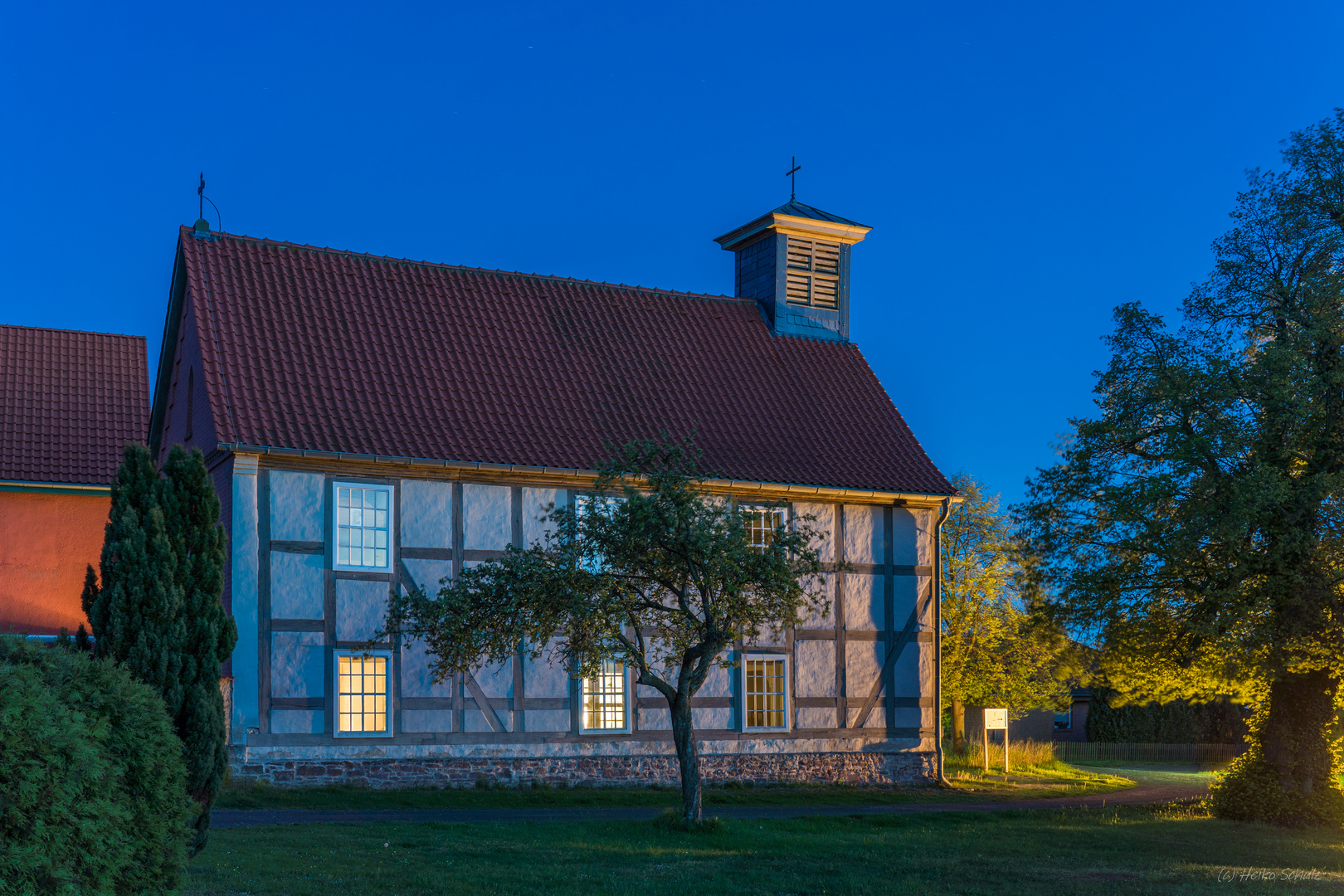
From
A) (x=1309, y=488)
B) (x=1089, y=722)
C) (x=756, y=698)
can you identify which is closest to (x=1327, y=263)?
(x=1309, y=488)

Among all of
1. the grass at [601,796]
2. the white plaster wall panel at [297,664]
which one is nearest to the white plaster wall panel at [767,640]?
the grass at [601,796]

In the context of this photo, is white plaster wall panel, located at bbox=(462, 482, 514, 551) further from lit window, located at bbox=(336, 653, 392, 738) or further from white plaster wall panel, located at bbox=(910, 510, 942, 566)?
white plaster wall panel, located at bbox=(910, 510, 942, 566)

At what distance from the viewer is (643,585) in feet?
53.6

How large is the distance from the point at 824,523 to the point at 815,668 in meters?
2.75

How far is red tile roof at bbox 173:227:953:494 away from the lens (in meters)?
21.0

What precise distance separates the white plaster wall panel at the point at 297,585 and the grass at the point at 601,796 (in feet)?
8.66

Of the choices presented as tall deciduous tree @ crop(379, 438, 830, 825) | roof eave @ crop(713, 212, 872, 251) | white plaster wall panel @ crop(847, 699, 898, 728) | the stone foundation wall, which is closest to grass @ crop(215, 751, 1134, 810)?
the stone foundation wall

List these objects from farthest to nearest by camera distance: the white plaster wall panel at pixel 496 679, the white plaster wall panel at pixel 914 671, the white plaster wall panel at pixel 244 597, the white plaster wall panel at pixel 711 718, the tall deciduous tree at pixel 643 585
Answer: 1. the white plaster wall panel at pixel 914 671
2. the white plaster wall panel at pixel 711 718
3. the white plaster wall panel at pixel 496 679
4. the white plaster wall panel at pixel 244 597
5. the tall deciduous tree at pixel 643 585

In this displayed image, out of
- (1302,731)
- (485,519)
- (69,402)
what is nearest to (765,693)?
(485,519)

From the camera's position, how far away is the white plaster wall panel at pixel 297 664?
63.8 ft

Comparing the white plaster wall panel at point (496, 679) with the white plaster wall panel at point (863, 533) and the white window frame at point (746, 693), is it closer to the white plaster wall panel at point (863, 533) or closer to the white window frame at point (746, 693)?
the white window frame at point (746, 693)

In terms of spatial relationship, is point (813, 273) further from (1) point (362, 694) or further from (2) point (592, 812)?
(2) point (592, 812)

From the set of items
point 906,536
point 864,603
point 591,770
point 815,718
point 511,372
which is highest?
point 511,372

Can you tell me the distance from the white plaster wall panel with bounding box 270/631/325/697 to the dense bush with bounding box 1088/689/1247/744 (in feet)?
114
